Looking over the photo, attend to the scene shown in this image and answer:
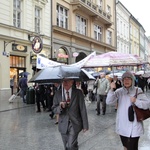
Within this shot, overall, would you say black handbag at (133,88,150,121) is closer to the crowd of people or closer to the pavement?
the crowd of people

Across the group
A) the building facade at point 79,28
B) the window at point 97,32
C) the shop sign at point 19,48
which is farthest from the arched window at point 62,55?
the window at point 97,32

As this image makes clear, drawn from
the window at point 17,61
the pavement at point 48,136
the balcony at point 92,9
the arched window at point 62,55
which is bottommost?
the pavement at point 48,136

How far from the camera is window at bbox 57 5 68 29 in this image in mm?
25606

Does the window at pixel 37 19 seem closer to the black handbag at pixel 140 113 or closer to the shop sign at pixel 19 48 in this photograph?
the shop sign at pixel 19 48

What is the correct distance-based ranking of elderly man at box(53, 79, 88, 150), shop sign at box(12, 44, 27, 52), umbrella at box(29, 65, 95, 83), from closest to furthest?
elderly man at box(53, 79, 88, 150)
umbrella at box(29, 65, 95, 83)
shop sign at box(12, 44, 27, 52)

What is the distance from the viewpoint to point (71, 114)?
A: 4.46 meters

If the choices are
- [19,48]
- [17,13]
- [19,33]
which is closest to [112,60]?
[19,48]

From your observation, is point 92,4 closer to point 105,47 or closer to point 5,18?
point 105,47

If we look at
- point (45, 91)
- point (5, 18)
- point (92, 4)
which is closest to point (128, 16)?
point (92, 4)

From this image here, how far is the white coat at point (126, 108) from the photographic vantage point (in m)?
4.10

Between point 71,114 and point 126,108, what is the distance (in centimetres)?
84

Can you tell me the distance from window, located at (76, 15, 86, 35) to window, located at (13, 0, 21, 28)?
939 centimetres

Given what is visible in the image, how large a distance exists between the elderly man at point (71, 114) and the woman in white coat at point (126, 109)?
1.73ft

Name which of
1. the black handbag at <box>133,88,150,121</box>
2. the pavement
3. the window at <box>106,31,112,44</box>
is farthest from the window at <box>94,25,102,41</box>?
the black handbag at <box>133,88,150,121</box>
